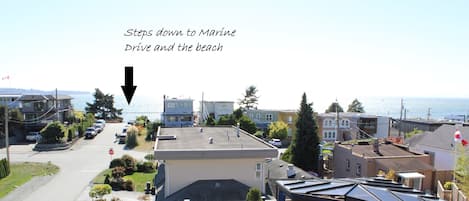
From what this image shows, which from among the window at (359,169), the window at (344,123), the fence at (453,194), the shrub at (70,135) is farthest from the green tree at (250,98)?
the fence at (453,194)

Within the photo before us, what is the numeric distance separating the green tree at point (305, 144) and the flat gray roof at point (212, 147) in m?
9.93

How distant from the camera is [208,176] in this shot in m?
14.7

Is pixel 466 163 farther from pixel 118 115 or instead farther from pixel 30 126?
pixel 118 115

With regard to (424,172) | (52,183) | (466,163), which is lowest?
(52,183)

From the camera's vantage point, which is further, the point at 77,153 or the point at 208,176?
the point at 77,153

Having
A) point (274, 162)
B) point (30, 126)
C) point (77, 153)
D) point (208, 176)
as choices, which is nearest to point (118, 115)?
point (30, 126)

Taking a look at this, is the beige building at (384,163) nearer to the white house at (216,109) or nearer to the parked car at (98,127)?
the white house at (216,109)

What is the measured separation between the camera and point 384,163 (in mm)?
22141

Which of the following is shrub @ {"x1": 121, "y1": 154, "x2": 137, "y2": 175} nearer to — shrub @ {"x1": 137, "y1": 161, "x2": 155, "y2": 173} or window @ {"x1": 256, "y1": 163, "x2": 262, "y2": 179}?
shrub @ {"x1": 137, "y1": 161, "x2": 155, "y2": 173}

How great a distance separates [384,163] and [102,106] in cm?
5600

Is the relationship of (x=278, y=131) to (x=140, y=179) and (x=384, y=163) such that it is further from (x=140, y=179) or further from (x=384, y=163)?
(x=140, y=179)

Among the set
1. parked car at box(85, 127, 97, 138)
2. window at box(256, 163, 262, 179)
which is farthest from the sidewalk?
parked car at box(85, 127, 97, 138)

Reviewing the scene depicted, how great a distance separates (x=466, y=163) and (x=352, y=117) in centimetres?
3452

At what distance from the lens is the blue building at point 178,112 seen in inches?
1921
